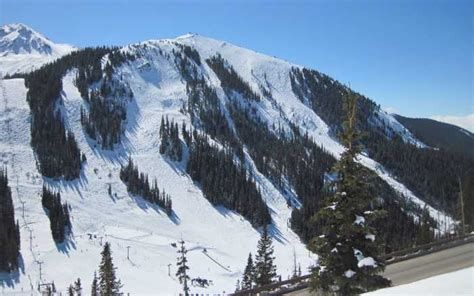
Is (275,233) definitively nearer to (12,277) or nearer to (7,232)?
(7,232)

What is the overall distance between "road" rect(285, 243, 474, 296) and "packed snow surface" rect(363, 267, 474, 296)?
15.2m

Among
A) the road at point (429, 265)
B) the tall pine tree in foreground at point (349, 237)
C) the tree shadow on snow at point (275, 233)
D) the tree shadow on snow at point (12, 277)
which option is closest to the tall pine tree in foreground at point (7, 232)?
the tree shadow on snow at point (12, 277)

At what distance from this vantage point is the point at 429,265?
27.8m

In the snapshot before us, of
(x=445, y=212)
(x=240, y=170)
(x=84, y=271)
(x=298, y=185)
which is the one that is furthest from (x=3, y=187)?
(x=445, y=212)

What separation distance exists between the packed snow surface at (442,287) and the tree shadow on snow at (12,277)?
10574 centimetres

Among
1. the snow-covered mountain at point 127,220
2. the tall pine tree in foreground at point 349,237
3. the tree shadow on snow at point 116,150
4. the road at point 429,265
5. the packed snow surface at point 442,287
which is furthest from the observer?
the tree shadow on snow at point 116,150

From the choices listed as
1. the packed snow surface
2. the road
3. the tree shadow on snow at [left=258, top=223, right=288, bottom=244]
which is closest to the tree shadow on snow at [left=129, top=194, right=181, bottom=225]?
the tree shadow on snow at [left=258, top=223, right=288, bottom=244]

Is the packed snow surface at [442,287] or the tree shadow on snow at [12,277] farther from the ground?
the tree shadow on snow at [12,277]

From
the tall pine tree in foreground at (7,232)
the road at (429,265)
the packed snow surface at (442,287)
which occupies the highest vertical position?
the tall pine tree in foreground at (7,232)

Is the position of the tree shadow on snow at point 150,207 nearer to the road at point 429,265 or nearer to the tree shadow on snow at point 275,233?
the tree shadow on snow at point 275,233

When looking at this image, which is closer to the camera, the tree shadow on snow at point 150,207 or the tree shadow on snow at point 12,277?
the tree shadow on snow at point 12,277

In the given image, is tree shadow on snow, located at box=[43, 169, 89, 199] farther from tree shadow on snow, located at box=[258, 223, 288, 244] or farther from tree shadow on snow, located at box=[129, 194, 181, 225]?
tree shadow on snow, located at box=[258, 223, 288, 244]

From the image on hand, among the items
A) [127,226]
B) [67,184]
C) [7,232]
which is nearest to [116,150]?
[67,184]

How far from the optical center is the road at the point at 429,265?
83.5 ft
